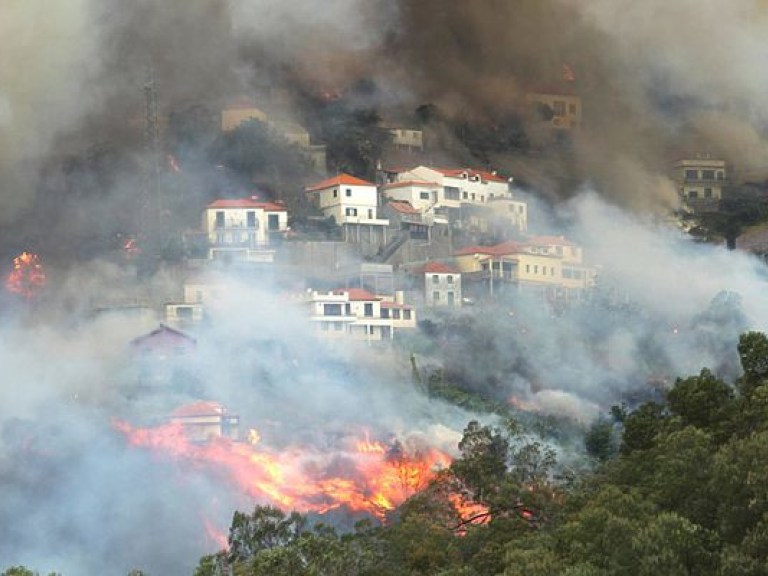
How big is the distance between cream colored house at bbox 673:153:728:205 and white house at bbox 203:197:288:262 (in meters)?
11.7

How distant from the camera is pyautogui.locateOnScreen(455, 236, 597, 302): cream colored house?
119 feet

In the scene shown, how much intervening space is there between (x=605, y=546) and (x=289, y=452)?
1381 centimetres

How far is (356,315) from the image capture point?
33750 mm

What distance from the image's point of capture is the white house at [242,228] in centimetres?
3462

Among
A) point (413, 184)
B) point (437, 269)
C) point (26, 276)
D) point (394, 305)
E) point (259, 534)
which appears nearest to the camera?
point (259, 534)

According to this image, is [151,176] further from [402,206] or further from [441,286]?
[441,286]

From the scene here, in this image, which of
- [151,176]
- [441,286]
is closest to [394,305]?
[441,286]

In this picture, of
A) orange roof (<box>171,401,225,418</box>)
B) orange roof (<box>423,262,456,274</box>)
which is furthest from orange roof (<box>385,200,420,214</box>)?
orange roof (<box>171,401,225,418</box>)

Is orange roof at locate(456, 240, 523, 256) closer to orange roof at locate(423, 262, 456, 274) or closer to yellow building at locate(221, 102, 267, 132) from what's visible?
orange roof at locate(423, 262, 456, 274)

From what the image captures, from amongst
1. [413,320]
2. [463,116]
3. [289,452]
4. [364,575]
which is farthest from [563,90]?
[364,575]

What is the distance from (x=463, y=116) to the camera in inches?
1679

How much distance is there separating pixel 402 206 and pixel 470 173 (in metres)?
2.53

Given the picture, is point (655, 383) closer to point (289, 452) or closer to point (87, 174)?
point (289, 452)

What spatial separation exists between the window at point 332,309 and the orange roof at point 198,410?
4.07 meters
